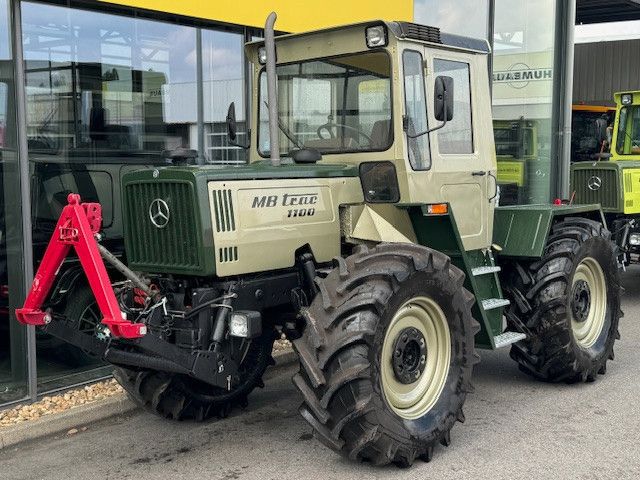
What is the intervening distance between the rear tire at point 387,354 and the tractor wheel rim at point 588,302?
178 centimetres

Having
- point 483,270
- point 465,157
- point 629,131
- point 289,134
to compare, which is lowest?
point 483,270

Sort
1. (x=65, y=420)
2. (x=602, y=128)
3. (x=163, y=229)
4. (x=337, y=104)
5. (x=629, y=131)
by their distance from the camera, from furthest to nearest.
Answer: (x=602, y=128), (x=629, y=131), (x=65, y=420), (x=337, y=104), (x=163, y=229)

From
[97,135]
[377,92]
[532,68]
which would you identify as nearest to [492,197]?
[377,92]

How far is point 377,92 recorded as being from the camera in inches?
209

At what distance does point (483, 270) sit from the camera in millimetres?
5805

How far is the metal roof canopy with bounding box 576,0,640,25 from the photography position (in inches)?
671

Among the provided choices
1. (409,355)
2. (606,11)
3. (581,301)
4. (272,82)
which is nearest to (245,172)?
(272,82)

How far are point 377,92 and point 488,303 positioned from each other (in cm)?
167

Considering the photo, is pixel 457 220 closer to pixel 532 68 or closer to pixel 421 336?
pixel 421 336

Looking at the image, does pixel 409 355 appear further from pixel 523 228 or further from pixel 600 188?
pixel 600 188

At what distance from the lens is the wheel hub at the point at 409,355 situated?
4746mm

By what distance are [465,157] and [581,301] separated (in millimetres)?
1698

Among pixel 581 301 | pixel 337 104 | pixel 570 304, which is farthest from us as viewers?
pixel 581 301

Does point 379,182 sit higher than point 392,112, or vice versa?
point 392,112
